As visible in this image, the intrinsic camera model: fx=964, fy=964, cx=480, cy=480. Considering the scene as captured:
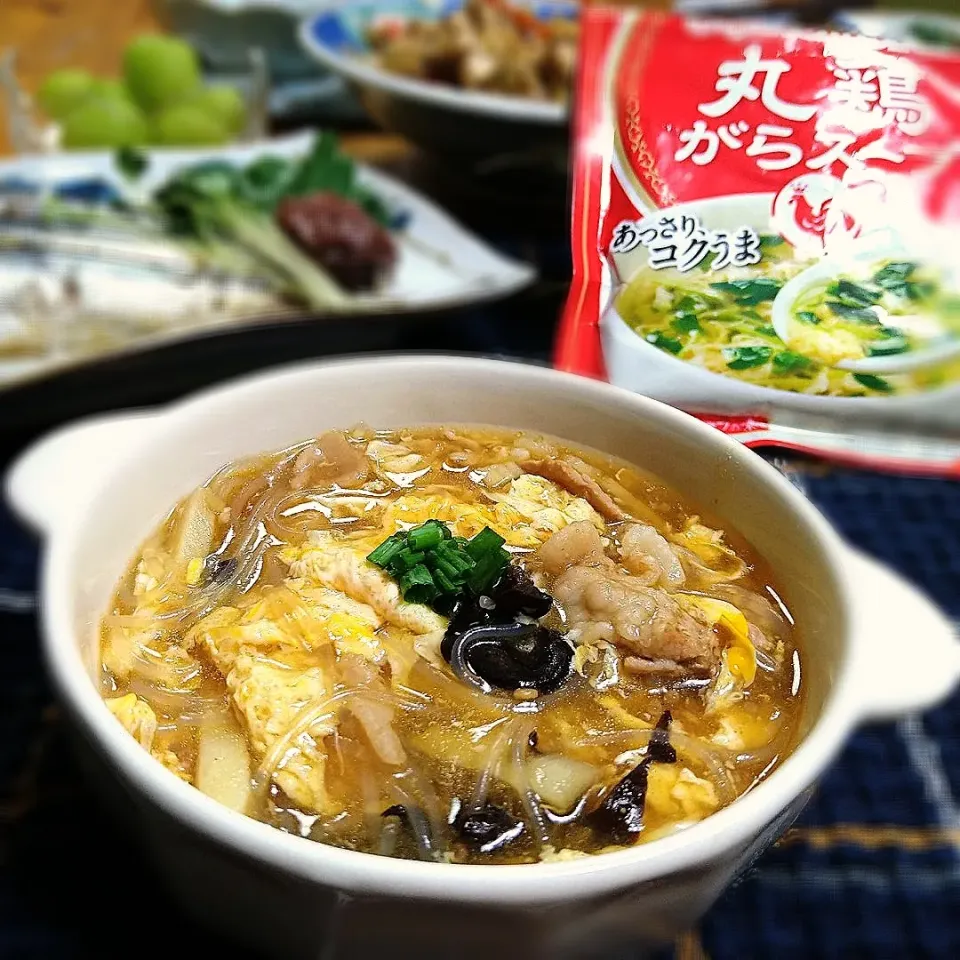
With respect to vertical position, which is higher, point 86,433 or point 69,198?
point 86,433

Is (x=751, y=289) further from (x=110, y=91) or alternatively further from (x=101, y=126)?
(x=110, y=91)

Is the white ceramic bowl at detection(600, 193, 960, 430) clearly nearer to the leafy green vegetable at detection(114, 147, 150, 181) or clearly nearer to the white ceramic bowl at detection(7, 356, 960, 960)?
Answer: the white ceramic bowl at detection(7, 356, 960, 960)

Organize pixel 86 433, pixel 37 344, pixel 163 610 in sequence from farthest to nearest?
1. pixel 37 344
2. pixel 86 433
3. pixel 163 610

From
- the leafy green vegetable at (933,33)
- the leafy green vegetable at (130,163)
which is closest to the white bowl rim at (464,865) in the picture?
the leafy green vegetable at (130,163)

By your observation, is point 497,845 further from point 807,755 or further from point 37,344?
point 37,344

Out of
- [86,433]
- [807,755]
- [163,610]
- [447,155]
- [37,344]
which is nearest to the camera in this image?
[807,755]

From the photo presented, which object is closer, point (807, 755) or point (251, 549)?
point (807, 755)

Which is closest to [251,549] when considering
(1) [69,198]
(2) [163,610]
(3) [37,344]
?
(2) [163,610]
